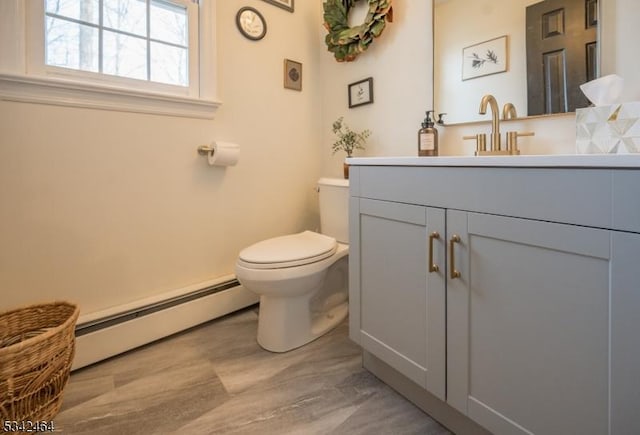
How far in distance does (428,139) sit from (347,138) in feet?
1.93

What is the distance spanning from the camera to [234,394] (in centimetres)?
126

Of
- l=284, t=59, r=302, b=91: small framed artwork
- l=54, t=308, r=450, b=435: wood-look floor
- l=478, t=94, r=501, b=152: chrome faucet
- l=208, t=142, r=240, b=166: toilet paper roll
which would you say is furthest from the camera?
l=284, t=59, r=302, b=91: small framed artwork

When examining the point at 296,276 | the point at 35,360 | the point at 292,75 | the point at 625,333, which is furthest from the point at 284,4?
the point at 625,333

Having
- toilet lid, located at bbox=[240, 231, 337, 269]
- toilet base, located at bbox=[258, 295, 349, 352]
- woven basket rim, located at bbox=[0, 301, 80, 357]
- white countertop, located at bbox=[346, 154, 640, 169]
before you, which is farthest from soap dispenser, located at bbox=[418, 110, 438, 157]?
woven basket rim, located at bbox=[0, 301, 80, 357]

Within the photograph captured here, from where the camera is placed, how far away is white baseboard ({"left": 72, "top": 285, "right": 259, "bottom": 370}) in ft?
4.68

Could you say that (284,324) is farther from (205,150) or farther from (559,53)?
(559,53)

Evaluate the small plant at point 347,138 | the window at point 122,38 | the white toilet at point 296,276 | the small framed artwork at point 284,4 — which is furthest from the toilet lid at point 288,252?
the small framed artwork at point 284,4

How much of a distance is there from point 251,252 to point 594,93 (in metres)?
1.36

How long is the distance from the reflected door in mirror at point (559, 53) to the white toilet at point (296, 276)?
910 millimetres

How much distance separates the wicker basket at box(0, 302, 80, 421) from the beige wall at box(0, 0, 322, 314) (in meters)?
0.17

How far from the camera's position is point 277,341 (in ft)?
5.05

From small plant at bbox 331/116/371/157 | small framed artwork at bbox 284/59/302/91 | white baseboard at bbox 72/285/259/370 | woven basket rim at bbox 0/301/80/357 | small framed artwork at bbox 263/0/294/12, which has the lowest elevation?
white baseboard at bbox 72/285/259/370

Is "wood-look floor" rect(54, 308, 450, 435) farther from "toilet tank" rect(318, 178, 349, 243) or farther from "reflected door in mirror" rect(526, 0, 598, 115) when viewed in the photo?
"reflected door in mirror" rect(526, 0, 598, 115)

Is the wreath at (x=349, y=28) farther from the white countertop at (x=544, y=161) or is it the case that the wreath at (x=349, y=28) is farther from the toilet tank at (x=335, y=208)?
the white countertop at (x=544, y=161)
